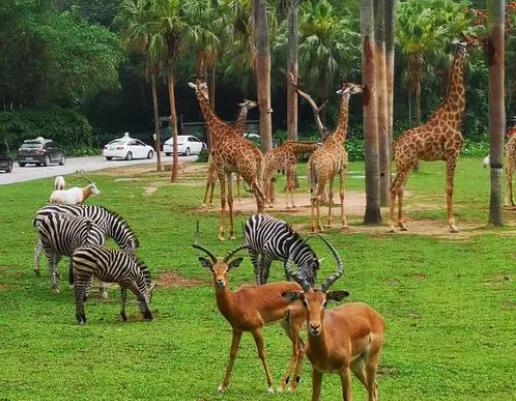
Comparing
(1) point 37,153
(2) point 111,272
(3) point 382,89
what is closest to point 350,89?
(3) point 382,89

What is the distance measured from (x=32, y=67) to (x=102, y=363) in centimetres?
5442

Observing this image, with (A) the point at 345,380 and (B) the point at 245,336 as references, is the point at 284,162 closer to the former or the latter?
(B) the point at 245,336

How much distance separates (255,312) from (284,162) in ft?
60.6

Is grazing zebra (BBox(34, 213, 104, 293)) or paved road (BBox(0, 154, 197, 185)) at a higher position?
grazing zebra (BBox(34, 213, 104, 293))

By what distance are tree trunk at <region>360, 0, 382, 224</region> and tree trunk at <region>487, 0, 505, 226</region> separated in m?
2.65

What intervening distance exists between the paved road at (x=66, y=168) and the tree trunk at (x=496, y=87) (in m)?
24.4

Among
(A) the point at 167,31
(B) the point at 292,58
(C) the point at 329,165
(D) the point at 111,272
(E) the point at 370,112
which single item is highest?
(A) the point at 167,31

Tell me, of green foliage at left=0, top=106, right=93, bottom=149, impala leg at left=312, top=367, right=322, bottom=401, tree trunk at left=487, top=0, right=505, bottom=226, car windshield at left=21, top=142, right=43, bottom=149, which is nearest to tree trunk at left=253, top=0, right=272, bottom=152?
tree trunk at left=487, top=0, right=505, bottom=226

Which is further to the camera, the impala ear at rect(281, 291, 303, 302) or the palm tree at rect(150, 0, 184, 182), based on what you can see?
the palm tree at rect(150, 0, 184, 182)

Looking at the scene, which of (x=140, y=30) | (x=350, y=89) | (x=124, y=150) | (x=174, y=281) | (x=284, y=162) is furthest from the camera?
(x=124, y=150)

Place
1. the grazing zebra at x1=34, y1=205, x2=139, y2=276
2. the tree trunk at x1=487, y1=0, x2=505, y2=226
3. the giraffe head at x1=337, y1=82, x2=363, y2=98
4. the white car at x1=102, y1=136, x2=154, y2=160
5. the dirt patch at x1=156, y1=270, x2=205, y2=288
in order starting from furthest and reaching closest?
the white car at x1=102, y1=136, x2=154, y2=160 → the giraffe head at x1=337, y1=82, x2=363, y2=98 → the tree trunk at x1=487, y1=0, x2=505, y2=226 → the grazing zebra at x1=34, y1=205, x2=139, y2=276 → the dirt patch at x1=156, y1=270, x2=205, y2=288

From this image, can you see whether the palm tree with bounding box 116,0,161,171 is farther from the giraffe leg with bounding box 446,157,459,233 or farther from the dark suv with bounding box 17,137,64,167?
the giraffe leg with bounding box 446,157,459,233

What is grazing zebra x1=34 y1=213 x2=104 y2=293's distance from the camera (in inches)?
575

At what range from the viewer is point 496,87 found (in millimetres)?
20344
